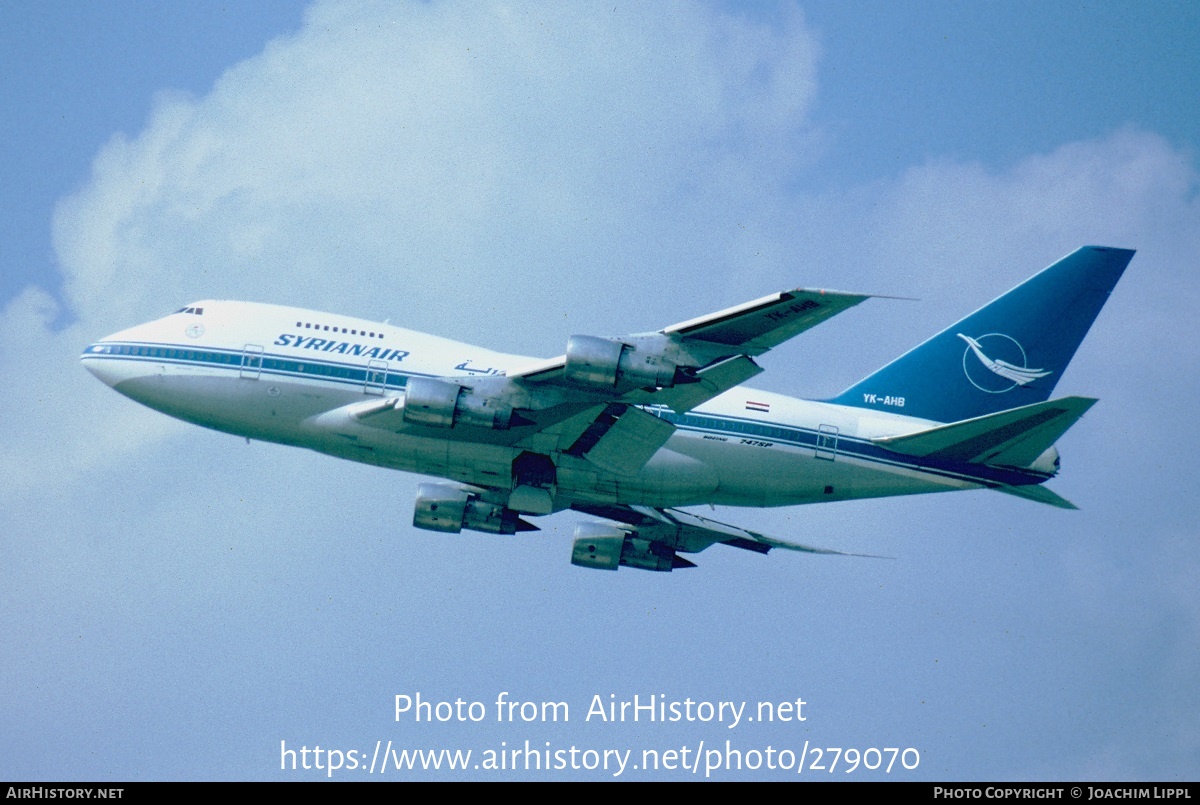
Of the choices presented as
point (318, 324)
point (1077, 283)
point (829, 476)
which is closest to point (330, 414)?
point (318, 324)

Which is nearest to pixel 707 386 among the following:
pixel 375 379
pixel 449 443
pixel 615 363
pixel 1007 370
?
pixel 615 363

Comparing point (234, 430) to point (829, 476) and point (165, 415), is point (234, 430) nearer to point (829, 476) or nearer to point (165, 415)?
point (165, 415)

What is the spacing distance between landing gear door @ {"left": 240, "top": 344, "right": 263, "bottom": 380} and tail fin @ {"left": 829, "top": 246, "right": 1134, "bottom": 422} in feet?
64.7

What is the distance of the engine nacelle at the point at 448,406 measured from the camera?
46812mm

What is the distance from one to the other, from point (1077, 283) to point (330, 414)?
2602 centimetres

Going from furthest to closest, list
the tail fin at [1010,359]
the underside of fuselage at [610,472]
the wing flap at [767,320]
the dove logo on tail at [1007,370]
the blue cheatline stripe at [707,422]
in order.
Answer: the dove logo on tail at [1007,370] → the tail fin at [1010,359] → the blue cheatline stripe at [707,422] → the underside of fuselage at [610,472] → the wing flap at [767,320]

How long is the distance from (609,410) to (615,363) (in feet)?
13.1

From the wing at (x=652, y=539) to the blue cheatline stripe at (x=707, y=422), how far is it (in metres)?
7.66

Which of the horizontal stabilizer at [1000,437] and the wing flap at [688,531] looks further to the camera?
the wing flap at [688,531]

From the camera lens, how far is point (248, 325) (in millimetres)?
52156

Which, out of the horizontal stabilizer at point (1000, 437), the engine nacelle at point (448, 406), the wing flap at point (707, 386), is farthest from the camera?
the horizontal stabilizer at point (1000, 437)

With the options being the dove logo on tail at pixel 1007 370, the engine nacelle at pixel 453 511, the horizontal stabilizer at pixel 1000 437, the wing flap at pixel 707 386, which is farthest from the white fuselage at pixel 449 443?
the dove logo on tail at pixel 1007 370

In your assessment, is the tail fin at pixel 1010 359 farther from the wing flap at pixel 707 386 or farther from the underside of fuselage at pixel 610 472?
the wing flap at pixel 707 386

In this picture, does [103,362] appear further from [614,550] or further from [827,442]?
[827,442]
